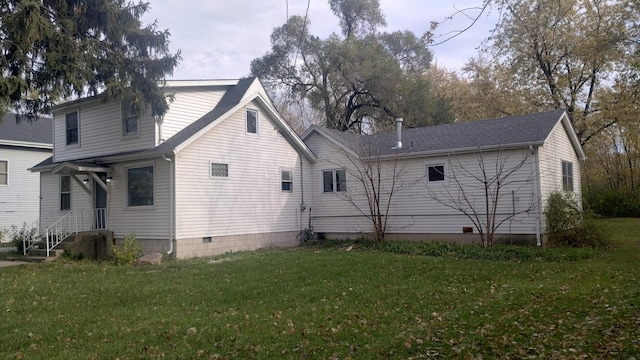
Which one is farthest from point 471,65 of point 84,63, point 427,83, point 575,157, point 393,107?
point 84,63

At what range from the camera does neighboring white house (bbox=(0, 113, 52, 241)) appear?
23484mm

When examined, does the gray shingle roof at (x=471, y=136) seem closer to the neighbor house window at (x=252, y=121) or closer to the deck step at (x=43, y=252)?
the neighbor house window at (x=252, y=121)

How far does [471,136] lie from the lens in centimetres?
1786

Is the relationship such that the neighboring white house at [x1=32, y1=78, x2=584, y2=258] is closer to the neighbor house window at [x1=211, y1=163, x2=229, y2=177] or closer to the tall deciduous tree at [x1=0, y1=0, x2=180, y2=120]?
the neighbor house window at [x1=211, y1=163, x2=229, y2=177]

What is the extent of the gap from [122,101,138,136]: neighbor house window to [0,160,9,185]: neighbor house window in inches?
433

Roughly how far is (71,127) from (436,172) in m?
13.7

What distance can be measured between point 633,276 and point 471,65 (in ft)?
84.4

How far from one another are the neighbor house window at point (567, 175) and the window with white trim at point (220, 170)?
40.3 ft

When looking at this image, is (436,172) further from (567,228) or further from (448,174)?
(567,228)

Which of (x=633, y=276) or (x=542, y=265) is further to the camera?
(x=542, y=265)

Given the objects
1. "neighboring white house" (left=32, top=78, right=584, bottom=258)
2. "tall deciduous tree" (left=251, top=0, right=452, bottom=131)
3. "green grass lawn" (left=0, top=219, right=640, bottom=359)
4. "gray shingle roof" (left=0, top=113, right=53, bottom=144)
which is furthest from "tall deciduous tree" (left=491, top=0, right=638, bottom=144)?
"gray shingle roof" (left=0, top=113, right=53, bottom=144)

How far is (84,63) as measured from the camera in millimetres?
13578

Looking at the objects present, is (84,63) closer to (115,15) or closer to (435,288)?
(115,15)

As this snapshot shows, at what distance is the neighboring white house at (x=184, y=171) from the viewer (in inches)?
605
